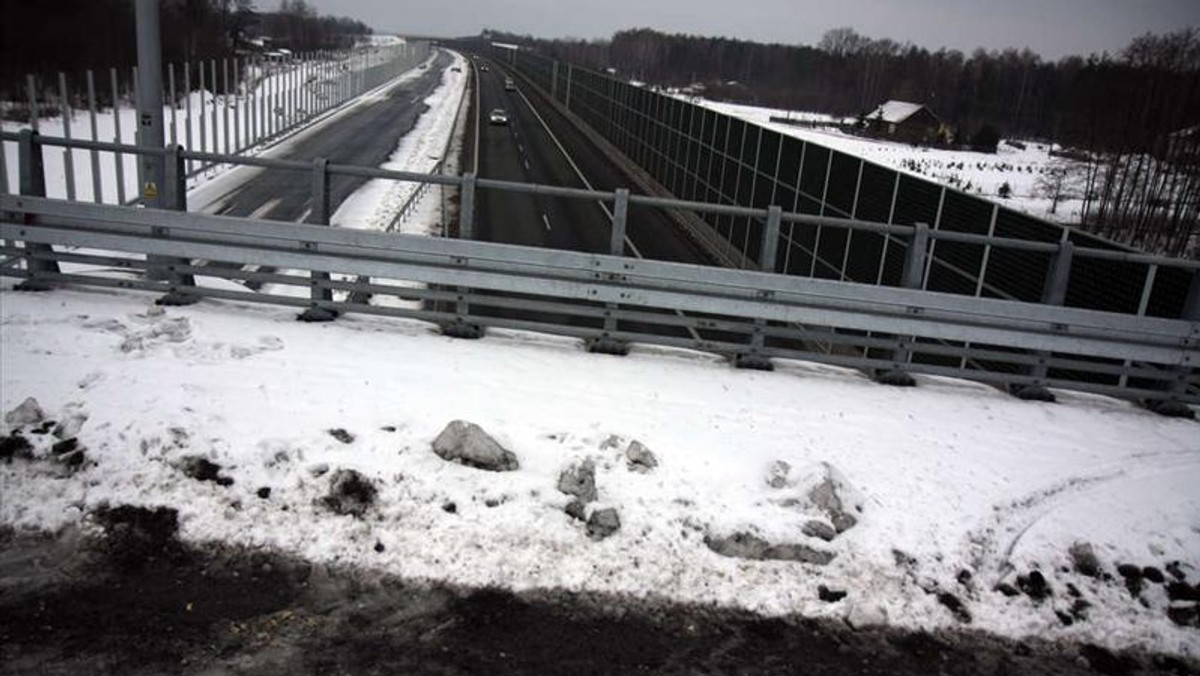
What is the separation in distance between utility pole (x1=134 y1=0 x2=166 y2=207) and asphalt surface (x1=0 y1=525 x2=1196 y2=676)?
5.31 m

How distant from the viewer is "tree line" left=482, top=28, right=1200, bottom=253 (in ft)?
172

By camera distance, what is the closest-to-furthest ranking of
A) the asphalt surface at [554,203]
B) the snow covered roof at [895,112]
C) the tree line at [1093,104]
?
the asphalt surface at [554,203] < the tree line at [1093,104] < the snow covered roof at [895,112]

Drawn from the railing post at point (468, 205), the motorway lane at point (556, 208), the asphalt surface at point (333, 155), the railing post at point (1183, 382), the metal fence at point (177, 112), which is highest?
the railing post at point (468, 205)

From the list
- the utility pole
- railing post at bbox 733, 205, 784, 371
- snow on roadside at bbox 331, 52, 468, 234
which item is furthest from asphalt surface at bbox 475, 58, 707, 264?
railing post at bbox 733, 205, 784, 371

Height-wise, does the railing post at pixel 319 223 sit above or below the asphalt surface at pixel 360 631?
above

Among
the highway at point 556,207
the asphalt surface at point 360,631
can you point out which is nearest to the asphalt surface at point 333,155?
the highway at point 556,207

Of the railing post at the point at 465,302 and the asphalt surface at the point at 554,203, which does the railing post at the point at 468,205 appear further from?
the asphalt surface at the point at 554,203

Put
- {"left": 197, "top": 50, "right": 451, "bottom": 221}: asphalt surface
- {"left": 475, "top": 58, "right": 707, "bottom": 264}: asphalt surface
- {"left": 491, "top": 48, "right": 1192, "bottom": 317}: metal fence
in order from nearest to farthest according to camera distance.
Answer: {"left": 491, "top": 48, "right": 1192, "bottom": 317}: metal fence, {"left": 197, "top": 50, "right": 451, "bottom": 221}: asphalt surface, {"left": 475, "top": 58, "right": 707, "bottom": 264}: asphalt surface

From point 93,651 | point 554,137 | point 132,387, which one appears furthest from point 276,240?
point 554,137

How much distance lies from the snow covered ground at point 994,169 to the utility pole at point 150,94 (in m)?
38.5

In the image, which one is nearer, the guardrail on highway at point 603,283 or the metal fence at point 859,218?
the guardrail on highway at point 603,283

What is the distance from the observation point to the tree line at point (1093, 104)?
52562 millimetres

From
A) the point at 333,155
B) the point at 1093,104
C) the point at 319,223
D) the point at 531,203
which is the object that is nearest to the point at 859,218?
the point at 319,223

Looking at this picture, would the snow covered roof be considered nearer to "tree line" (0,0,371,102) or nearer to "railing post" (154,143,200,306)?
"tree line" (0,0,371,102)
